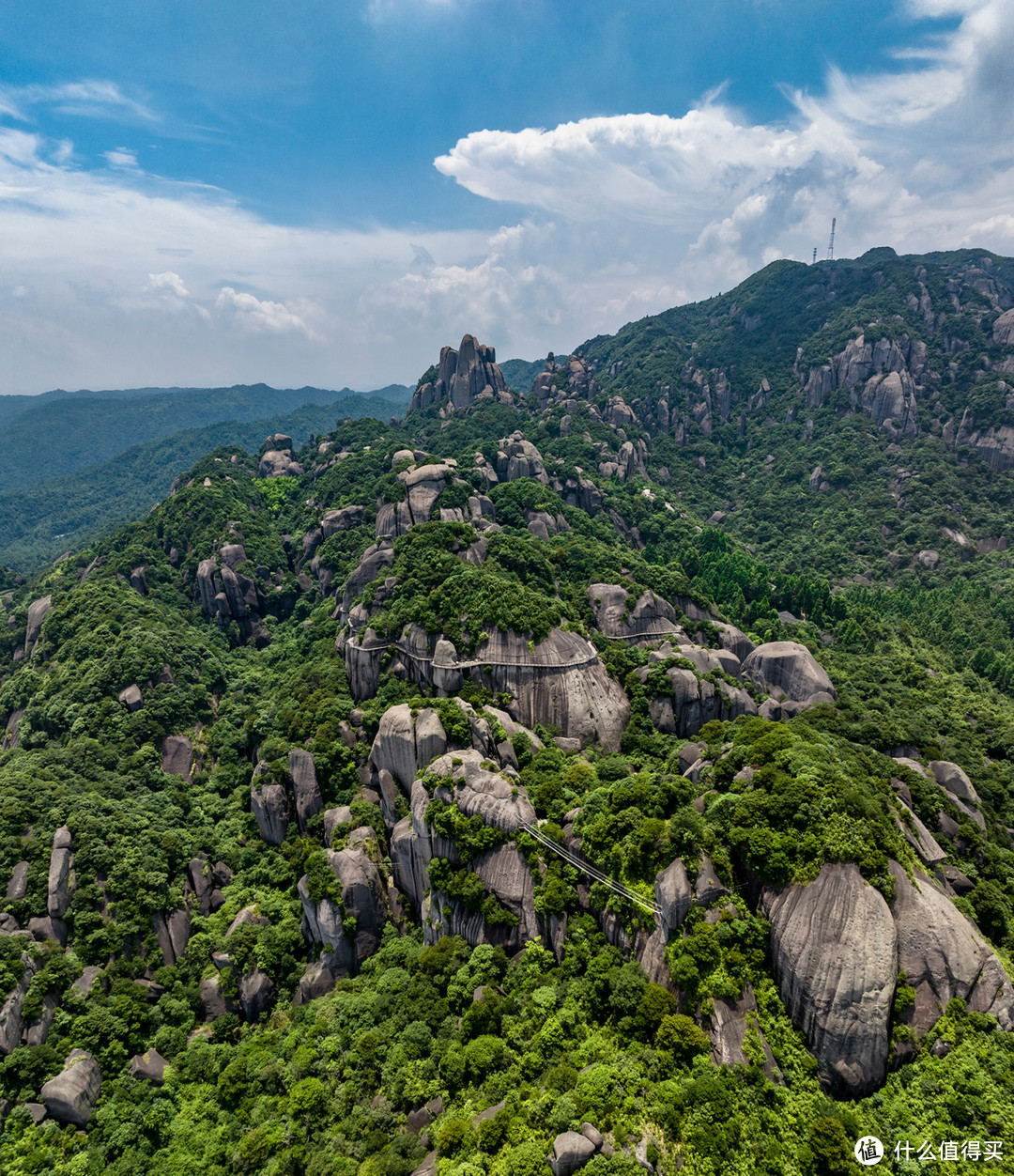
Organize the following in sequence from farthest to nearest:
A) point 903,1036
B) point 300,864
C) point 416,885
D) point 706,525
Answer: point 706,525, point 300,864, point 416,885, point 903,1036

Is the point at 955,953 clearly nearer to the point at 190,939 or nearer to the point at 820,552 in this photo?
the point at 190,939

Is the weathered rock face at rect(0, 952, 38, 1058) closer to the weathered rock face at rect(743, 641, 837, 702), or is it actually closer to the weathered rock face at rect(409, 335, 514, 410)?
the weathered rock face at rect(743, 641, 837, 702)

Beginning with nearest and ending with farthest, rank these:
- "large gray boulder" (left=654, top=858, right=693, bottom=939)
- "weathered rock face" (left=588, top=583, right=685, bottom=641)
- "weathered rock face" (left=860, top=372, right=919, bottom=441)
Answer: "large gray boulder" (left=654, top=858, right=693, bottom=939) → "weathered rock face" (left=588, top=583, right=685, bottom=641) → "weathered rock face" (left=860, top=372, right=919, bottom=441)

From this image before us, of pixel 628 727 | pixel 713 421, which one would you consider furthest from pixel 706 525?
pixel 628 727

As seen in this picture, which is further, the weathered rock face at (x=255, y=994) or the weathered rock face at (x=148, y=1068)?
the weathered rock face at (x=255, y=994)

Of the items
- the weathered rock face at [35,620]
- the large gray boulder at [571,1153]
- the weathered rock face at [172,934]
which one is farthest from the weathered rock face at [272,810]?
the weathered rock face at [35,620]

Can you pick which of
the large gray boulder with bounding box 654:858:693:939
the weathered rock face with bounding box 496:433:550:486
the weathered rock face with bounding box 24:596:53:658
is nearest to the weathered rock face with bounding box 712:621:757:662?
the large gray boulder with bounding box 654:858:693:939

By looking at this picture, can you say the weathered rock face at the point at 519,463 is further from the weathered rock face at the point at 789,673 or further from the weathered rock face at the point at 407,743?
the weathered rock face at the point at 407,743
